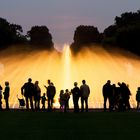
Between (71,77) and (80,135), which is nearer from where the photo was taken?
(80,135)

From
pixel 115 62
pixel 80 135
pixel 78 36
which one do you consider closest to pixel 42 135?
pixel 80 135

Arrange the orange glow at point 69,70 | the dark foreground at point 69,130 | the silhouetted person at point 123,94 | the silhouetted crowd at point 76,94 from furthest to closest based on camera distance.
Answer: the orange glow at point 69,70 < the silhouetted person at point 123,94 < the silhouetted crowd at point 76,94 < the dark foreground at point 69,130

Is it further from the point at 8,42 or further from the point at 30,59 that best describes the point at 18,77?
the point at 8,42

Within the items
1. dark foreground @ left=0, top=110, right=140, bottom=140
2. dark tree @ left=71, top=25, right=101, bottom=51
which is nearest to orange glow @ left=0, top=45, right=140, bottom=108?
dark foreground @ left=0, top=110, right=140, bottom=140

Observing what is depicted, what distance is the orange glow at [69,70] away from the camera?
6390cm

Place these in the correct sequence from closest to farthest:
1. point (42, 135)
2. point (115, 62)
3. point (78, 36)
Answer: point (42, 135)
point (115, 62)
point (78, 36)

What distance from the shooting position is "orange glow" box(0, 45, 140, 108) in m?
63.9

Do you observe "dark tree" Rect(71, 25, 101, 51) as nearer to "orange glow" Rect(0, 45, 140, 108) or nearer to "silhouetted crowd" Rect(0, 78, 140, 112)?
"orange glow" Rect(0, 45, 140, 108)

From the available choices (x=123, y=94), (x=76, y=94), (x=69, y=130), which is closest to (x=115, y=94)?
(x=123, y=94)

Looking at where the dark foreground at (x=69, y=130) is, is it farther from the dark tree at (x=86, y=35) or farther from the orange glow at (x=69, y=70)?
the dark tree at (x=86, y=35)

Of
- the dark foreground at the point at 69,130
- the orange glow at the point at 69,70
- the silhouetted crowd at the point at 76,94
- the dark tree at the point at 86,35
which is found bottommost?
the dark foreground at the point at 69,130

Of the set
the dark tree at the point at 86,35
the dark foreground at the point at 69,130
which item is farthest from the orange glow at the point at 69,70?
the dark tree at the point at 86,35

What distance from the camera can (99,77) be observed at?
64438mm

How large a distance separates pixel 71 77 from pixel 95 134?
44.4 metres
